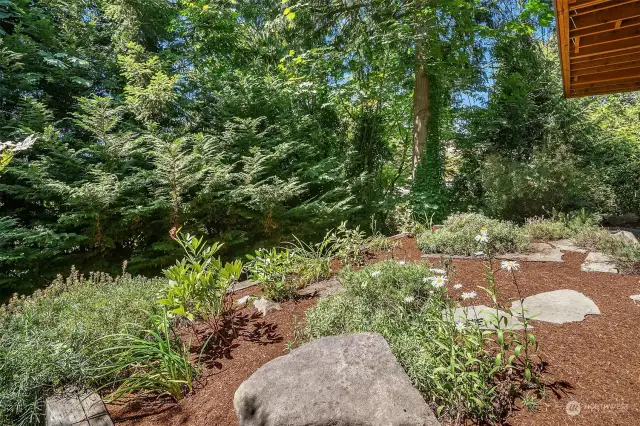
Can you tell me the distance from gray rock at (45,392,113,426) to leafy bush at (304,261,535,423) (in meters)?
1.26

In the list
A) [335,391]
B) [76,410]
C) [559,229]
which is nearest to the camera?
[335,391]

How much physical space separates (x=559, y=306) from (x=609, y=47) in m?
3.03

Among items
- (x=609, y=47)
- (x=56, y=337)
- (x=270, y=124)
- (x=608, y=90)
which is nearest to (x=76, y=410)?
(x=56, y=337)

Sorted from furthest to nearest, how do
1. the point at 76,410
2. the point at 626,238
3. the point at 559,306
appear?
the point at 626,238, the point at 559,306, the point at 76,410

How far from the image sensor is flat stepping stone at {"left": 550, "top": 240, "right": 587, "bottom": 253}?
4.26 metres

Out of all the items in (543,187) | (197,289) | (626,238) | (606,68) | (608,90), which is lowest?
(626,238)

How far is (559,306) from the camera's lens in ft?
8.57

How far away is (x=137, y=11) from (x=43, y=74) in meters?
2.27

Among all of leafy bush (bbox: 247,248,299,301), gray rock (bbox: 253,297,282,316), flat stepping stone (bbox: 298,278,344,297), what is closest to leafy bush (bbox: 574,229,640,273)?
flat stepping stone (bbox: 298,278,344,297)

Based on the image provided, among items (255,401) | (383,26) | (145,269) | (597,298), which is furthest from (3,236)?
(383,26)

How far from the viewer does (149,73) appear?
580 cm

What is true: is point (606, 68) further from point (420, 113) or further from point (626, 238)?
point (420, 113)

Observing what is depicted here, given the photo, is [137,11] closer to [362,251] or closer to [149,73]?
[149,73]

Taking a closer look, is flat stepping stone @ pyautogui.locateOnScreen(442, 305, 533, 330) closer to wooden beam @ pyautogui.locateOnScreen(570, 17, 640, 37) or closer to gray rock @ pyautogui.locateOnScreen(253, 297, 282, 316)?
gray rock @ pyautogui.locateOnScreen(253, 297, 282, 316)
